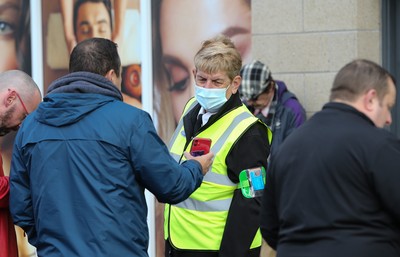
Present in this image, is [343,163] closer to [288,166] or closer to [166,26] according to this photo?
[288,166]

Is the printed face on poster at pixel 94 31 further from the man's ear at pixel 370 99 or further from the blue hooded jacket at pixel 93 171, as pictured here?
the man's ear at pixel 370 99

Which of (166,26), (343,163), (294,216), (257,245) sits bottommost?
(257,245)

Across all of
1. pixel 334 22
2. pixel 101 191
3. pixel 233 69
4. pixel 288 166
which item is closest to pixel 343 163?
pixel 288 166

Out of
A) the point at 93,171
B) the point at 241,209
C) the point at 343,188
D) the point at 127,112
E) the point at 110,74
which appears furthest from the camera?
the point at 241,209

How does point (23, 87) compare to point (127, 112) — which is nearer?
point (127, 112)

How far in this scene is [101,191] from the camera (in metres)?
4.34

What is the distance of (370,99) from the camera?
388cm

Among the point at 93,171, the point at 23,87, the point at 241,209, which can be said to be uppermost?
the point at 23,87

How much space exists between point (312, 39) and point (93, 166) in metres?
3.55

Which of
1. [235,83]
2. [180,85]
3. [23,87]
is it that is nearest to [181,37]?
[180,85]

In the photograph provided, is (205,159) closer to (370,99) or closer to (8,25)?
(370,99)

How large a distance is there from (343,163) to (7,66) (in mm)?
5659

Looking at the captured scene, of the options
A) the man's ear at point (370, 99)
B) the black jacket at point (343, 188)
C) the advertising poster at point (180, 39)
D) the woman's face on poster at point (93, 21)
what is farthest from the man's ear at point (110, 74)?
the woman's face on poster at point (93, 21)

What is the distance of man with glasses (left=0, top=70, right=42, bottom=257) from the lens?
4.96 metres
